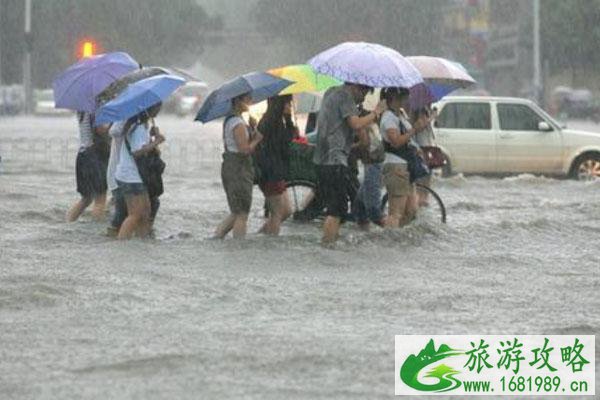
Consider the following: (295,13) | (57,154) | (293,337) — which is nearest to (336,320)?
(293,337)

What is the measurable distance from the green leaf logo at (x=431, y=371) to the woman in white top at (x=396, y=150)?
6.14 m

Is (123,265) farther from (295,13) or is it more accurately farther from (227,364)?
(295,13)

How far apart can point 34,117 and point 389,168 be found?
54.9m

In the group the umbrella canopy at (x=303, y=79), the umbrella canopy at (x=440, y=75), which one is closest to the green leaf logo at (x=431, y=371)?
the umbrella canopy at (x=303, y=79)

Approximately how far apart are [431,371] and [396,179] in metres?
7.01

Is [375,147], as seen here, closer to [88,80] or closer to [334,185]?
[334,185]

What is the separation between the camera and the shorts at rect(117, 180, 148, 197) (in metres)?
15.0

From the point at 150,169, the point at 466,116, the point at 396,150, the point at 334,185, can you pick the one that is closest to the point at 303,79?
the point at 396,150

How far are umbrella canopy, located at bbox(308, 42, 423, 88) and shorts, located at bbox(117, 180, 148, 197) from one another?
1.80 m

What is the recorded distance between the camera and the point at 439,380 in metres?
8.84

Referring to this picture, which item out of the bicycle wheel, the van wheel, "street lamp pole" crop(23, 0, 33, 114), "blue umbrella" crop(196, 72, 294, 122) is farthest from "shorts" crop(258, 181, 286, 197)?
"street lamp pole" crop(23, 0, 33, 114)

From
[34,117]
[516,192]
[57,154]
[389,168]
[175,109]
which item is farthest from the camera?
[175,109]

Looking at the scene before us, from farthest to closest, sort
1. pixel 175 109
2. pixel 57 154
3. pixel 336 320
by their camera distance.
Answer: pixel 175 109, pixel 57 154, pixel 336 320

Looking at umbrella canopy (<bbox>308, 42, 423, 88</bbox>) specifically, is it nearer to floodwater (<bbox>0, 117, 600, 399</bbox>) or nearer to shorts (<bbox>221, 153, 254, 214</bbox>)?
shorts (<bbox>221, 153, 254, 214</bbox>)
